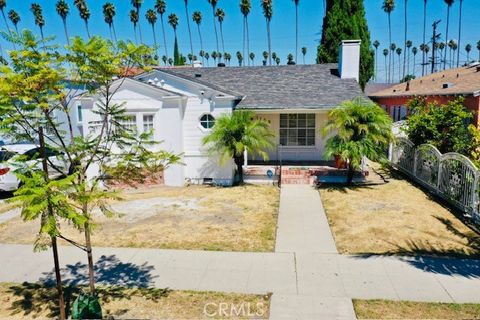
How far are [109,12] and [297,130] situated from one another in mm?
54020

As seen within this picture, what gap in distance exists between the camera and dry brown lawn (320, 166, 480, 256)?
7.96 m

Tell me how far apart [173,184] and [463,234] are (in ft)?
34.2

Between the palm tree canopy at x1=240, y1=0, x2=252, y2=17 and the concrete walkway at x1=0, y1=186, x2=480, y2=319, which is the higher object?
the palm tree canopy at x1=240, y1=0, x2=252, y2=17

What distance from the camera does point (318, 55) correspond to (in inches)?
1171

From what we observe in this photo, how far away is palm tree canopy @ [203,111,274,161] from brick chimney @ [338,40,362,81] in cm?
707

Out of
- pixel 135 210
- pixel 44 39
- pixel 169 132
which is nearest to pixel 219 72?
pixel 169 132

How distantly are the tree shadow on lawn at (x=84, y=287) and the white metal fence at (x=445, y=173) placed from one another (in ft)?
24.9

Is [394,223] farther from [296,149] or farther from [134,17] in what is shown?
[134,17]

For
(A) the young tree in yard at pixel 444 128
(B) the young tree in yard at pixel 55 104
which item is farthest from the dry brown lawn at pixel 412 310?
(A) the young tree in yard at pixel 444 128

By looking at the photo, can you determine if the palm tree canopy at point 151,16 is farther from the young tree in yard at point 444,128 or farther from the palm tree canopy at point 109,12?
the young tree in yard at point 444,128

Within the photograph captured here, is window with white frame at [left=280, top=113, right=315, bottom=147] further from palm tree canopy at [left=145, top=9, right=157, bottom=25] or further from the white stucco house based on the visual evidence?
palm tree canopy at [left=145, top=9, right=157, bottom=25]

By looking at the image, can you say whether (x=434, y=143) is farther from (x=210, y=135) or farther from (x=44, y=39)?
(x=44, y=39)

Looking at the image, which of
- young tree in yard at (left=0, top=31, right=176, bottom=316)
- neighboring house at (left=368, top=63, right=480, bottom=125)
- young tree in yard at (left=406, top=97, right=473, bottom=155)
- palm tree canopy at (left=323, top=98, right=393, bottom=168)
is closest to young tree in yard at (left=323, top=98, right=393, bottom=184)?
palm tree canopy at (left=323, top=98, right=393, bottom=168)

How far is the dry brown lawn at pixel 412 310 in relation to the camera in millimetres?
5254
